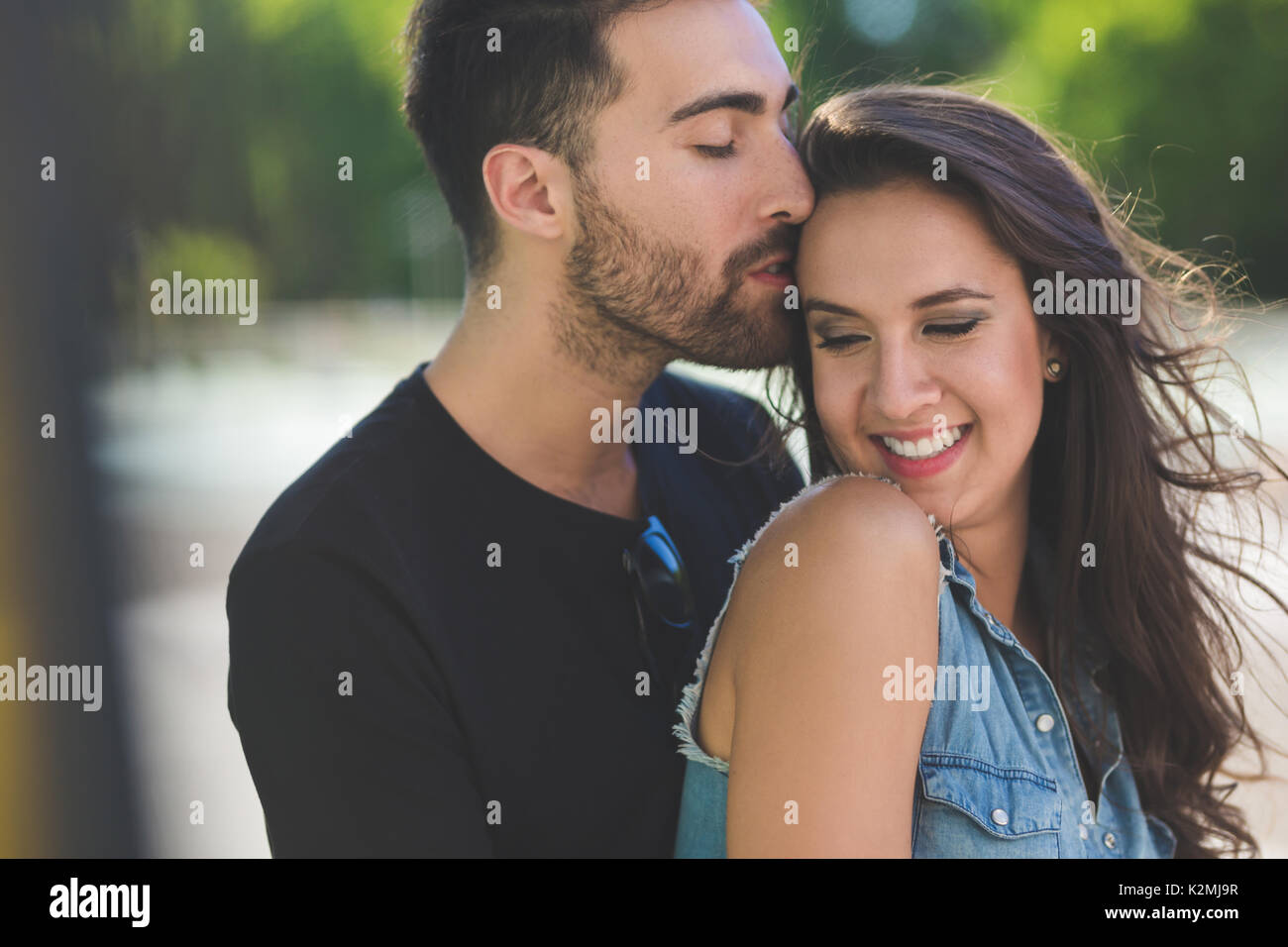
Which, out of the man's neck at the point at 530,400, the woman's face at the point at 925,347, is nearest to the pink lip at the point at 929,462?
the woman's face at the point at 925,347

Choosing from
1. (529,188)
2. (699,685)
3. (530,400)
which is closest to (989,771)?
(699,685)

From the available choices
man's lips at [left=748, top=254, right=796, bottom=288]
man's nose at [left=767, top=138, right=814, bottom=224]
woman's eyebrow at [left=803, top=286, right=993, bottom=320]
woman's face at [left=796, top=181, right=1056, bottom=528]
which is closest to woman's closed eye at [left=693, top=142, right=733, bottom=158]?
man's nose at [left=767, top=138, right=814, bottom=224]

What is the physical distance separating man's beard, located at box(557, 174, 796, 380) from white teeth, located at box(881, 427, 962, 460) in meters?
0.49

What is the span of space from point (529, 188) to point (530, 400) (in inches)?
18.2

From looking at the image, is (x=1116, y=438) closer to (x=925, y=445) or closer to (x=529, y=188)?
(x=925, y=445)

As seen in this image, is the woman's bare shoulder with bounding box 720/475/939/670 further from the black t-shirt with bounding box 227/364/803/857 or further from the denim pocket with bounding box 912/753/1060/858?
the black t-shirt with bounding box 227/364/803/857

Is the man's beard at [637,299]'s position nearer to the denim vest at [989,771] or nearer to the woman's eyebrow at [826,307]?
the woman's eyebrow at [826,307]

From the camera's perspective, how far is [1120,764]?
2.03 m

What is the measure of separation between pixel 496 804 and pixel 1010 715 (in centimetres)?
88

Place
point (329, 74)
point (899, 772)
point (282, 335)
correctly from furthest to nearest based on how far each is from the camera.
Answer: point (282, 335) → point (329, 74) → point (899, 772)

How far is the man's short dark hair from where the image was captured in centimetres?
236

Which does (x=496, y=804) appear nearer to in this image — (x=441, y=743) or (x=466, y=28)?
(x=441, y=743)

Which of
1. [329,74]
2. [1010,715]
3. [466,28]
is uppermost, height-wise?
[329,74]
